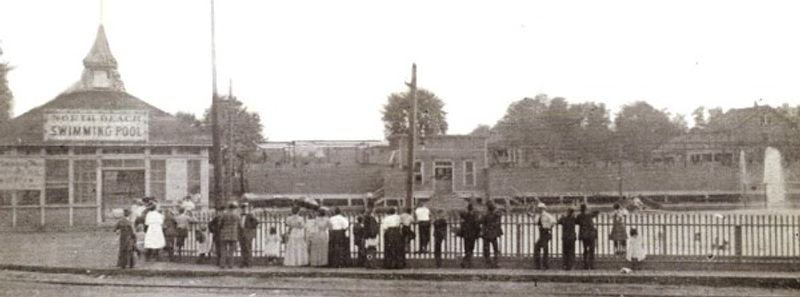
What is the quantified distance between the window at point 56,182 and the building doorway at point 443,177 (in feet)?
89.9

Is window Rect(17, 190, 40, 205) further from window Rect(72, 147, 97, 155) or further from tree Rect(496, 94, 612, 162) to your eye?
tree Rect(496, 94, 612, 162)

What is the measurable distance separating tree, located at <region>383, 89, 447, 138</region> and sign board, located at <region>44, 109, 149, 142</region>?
62093mm

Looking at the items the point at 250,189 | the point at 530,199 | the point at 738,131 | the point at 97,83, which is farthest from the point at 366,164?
the point at 738,131

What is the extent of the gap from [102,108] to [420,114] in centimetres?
6213

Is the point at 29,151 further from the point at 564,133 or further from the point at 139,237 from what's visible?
the point at 564,133

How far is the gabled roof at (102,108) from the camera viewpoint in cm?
3216

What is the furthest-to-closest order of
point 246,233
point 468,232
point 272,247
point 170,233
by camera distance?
point 170,233, point 272,247, point 246,233, point 468,232

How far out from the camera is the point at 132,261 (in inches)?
766

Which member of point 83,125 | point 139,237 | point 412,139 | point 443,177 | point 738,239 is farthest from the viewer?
point 443,177

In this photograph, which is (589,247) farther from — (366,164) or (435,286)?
(366,164)

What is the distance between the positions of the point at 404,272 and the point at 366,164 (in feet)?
156

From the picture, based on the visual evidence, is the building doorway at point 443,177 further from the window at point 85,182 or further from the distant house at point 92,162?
the window at point 85,182

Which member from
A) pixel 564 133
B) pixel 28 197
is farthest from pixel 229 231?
pixel 564 133

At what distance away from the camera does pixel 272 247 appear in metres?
19.9
